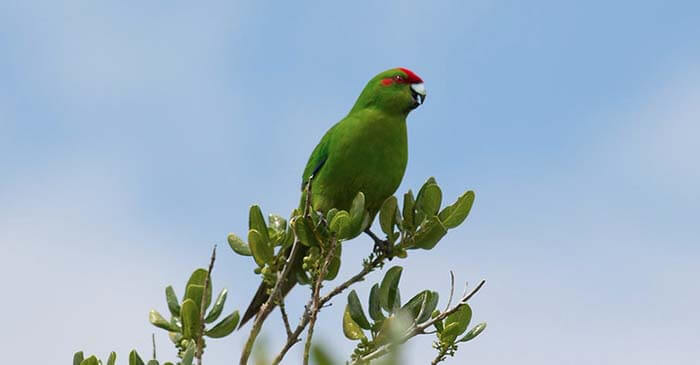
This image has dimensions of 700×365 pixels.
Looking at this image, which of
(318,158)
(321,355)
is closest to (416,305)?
(318,158)

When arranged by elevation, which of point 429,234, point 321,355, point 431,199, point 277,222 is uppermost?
point 277,222

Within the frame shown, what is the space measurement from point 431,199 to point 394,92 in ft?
4.55

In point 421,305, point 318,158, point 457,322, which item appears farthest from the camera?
point 318,158

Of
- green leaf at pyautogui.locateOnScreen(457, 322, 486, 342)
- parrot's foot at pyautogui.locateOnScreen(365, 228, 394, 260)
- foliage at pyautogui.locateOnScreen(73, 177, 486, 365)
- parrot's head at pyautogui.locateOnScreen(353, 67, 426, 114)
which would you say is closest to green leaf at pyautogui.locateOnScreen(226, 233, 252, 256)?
foliage at pyautogui.locateOnScreen(73, 177, 486, 365)

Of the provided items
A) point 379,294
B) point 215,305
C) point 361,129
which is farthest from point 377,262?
point 361,129

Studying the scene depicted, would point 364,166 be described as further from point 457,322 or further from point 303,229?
point 457,322

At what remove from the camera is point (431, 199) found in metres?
4.22

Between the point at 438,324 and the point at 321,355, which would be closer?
the point at 321,355

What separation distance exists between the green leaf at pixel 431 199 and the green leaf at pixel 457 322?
1.60 ft

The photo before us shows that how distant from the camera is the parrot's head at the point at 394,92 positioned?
5391mm

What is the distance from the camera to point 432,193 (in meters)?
4.22

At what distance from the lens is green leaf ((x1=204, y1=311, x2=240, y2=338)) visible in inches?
150

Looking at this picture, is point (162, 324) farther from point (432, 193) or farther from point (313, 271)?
point (432, 193)

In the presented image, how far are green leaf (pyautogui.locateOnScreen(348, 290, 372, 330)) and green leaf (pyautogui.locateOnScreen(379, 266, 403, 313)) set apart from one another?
0.36ft
